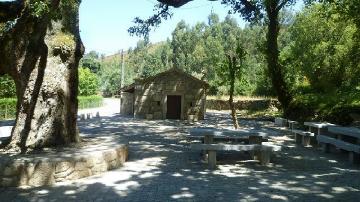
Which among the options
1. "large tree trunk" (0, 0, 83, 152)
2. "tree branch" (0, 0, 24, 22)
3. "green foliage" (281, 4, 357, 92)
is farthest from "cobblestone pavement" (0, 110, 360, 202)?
"green foliage" (281, 4, 357, 92)

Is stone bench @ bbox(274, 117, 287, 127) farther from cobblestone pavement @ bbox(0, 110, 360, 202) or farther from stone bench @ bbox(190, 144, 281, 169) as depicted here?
stone bench @ bbox(190, 144, 281, 169)

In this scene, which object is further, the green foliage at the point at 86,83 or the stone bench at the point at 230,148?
the green foliage at the point at 86,83

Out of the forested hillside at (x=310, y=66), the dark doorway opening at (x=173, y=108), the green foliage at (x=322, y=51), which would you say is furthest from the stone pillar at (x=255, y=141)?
the green foliage at (x=322, y=51)

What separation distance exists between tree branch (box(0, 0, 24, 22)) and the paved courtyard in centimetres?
442

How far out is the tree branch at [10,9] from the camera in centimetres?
953

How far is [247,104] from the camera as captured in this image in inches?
1650

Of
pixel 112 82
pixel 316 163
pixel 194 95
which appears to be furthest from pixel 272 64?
pixel 112 82

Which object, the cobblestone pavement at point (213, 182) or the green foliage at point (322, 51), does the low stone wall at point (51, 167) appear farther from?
the green foliage at point (322, 51)

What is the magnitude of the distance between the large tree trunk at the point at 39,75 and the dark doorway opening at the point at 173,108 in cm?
1797

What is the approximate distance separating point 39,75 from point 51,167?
8.63 feet

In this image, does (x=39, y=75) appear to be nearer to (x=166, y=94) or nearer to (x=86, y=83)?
(x=166, y=94)

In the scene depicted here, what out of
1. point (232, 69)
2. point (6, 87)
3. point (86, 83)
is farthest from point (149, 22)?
point (86, 83)

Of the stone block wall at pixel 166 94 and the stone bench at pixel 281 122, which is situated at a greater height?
the stone block wall at pixel 166 94

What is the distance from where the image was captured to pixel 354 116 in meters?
16.0
